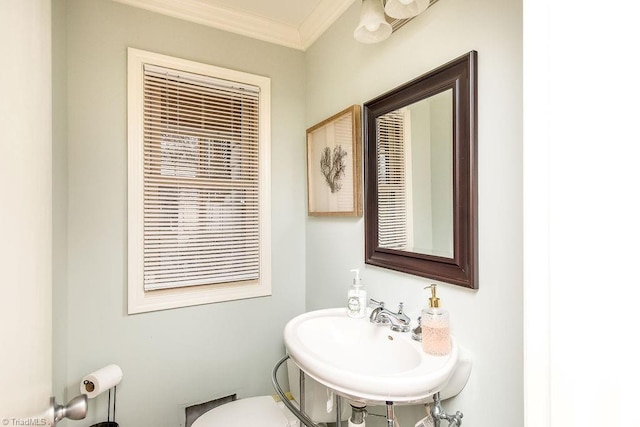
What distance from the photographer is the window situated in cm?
161

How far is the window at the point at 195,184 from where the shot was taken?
1613mm

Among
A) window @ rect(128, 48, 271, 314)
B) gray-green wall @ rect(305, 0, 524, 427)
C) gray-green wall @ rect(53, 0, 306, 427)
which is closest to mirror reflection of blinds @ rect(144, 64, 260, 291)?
window @ rect(128, 48, 271, 314)

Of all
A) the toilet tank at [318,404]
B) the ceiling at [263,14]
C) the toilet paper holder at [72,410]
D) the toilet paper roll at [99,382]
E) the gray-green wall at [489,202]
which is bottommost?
the toilet tank at [318,404]

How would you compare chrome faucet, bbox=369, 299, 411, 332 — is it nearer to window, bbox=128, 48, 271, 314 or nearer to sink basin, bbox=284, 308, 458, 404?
sink basin, bbox=284, 308, 458, 404

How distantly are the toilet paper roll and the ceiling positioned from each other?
6.03ft

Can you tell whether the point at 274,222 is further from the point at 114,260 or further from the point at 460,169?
the point at 460,169

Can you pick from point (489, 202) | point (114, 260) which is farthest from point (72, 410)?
point (489, 202)

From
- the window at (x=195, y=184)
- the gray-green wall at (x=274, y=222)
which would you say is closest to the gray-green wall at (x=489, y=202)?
the gray-green wall at (x=274, y=222)

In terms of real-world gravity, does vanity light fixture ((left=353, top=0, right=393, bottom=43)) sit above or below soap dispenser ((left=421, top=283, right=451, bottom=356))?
above

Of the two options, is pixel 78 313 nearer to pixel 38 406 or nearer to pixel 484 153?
pixel 38 406

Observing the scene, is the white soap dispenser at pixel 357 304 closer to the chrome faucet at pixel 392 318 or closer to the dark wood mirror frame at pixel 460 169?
the chrome faucet at pixel 392 318

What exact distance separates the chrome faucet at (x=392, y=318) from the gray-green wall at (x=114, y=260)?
0.94m

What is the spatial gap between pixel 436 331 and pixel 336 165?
3.21 feet
